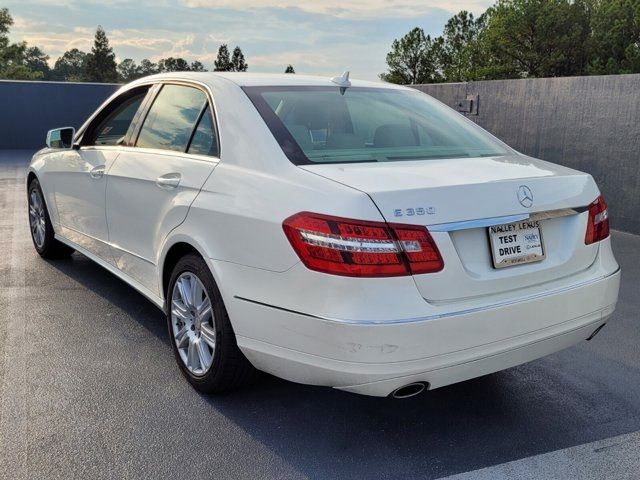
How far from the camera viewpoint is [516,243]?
2.65m

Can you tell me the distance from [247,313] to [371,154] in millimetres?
963

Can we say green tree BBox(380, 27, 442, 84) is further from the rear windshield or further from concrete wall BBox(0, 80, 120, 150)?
the rear windshield

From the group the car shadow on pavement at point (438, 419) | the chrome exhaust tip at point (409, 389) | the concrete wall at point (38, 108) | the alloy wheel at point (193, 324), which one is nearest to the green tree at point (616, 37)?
the concrete wall at point (38, 108)

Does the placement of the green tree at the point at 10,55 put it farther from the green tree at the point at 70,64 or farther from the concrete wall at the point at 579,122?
the concrete wall at the point at 579,122

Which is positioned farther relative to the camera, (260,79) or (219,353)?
(260,79)

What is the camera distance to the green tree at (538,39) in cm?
5753

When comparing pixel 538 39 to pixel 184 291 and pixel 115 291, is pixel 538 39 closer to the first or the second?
pixel 115 291

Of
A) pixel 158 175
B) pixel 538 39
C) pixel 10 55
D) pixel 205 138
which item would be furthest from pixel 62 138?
pixel 10 55

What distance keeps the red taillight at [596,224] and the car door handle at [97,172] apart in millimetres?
2886

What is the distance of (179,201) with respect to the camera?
322 centimetres

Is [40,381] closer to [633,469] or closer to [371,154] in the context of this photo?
[371,154]

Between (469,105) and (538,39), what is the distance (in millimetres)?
55513

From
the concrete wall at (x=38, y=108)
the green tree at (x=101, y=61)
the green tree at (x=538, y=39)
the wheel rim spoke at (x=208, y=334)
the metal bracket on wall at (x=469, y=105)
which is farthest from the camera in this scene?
the green tree at (x=101, y=61)

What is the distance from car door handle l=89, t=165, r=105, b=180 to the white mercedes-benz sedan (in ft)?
1.25
